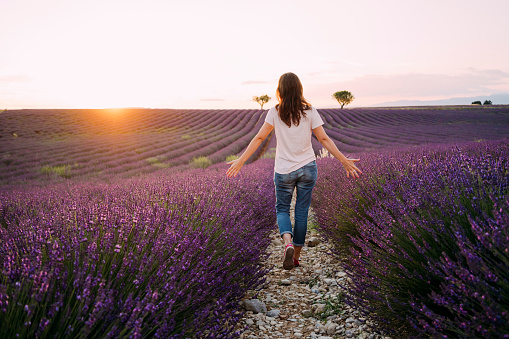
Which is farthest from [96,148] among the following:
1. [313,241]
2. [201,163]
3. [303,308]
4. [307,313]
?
[307,313]

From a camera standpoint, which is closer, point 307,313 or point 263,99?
point 307,313

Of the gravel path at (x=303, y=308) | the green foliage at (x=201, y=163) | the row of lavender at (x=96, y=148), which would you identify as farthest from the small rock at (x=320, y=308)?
the green foliage at (x=201, y=163)

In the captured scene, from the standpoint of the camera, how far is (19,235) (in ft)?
6.15

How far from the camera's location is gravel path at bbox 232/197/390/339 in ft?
7.25

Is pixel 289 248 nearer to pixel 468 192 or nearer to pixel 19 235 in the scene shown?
pixel 468 192

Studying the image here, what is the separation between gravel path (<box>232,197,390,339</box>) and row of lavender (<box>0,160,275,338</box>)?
0.25 meters

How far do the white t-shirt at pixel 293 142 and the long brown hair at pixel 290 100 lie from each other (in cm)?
6

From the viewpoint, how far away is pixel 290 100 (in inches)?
113

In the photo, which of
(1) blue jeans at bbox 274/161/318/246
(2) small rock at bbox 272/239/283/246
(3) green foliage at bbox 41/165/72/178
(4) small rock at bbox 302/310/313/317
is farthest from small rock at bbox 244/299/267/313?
(3) green foliage at bbox 41/165/72/178

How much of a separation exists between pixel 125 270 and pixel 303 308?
65.5 inches

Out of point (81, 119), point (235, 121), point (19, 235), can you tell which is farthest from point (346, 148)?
point (81, 119)

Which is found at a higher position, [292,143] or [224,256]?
[292,143]

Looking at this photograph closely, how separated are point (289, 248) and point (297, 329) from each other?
73cm

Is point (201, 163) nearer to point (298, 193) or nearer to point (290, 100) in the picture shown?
point (298, 193)
